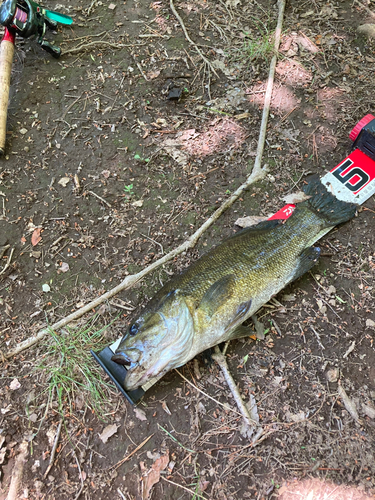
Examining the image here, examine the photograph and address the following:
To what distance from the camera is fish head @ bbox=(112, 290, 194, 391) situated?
3.03 m

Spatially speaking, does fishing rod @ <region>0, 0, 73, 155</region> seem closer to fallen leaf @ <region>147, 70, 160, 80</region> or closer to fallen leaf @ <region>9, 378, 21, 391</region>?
fallen leaf @ <region>147, 70, 160, 80</region>

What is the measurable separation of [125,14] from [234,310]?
521cm

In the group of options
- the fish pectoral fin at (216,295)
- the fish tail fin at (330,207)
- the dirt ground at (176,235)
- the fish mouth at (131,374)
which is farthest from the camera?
the fish tail fin at (330,207)

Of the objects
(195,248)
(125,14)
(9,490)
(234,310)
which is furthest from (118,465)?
(125,14)

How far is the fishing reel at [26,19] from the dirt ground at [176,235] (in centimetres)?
29

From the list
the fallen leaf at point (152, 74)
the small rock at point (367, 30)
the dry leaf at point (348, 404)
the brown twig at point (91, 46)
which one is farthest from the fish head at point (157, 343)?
the small rock at point (367, 30)

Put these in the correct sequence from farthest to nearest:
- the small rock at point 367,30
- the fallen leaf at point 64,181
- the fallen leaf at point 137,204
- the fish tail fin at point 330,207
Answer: the small rock at point 367,30 → the fallen leaf at point 64,181 → the fallen leaf at point 137,204 → the fish tail fin at point 330,207

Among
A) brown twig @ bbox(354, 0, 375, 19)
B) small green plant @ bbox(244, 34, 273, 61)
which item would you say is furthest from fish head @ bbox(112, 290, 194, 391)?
brown twig @ bbox(354, 0, 375, 19)

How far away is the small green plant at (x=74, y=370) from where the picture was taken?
3.34 metres

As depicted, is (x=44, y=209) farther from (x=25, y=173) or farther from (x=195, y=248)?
(x=195, y=248)

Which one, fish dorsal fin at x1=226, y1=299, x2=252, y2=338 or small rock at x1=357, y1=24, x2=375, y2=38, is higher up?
small rock at x1=357, y1=24, x2=375, y2=38

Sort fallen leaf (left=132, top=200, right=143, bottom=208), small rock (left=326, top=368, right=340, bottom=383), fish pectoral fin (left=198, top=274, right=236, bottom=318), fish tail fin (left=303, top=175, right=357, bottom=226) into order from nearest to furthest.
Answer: fish pectoral fin (left=198, top=274, right=236, bottom=318) < small rock (left=326, top=368, right=340, bottom=383) < fish tail fin (left=303, top=175, right=357, bottom=226) < fallen leaf (left=132, top=200, right=143, bottom=208)

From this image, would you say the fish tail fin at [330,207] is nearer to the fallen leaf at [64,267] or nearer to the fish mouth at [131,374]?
the fish mouth at [131,374]

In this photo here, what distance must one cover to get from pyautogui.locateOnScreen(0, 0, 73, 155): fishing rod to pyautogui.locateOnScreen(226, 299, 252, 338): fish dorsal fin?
12.0ft
